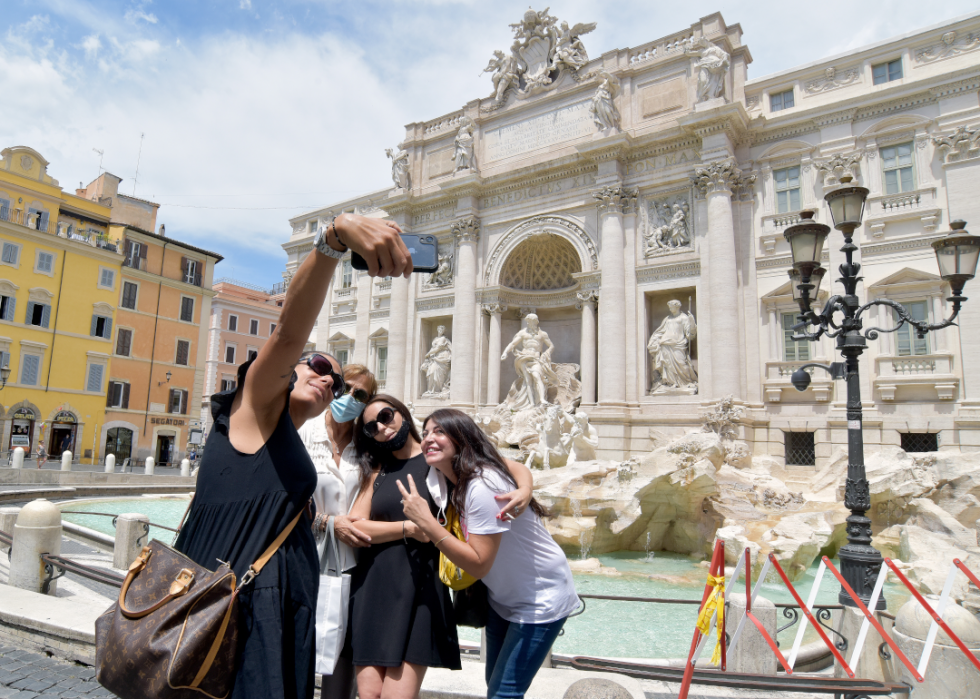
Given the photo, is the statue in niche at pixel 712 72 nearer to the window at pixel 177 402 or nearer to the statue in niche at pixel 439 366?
the statue in niche at pixel 439 366

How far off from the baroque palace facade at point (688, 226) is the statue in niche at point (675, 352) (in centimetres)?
6

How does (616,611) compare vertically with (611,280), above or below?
below

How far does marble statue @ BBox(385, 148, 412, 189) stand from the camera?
22703 mm

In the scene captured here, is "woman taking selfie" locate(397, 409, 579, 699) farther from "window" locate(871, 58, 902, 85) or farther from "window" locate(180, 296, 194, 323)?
"window" locate(180, 296, 194, 323)

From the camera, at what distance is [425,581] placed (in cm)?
243

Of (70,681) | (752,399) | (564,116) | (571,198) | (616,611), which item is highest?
(564,116)

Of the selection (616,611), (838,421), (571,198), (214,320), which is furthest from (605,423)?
(214,320)

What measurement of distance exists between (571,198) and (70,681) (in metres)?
17.0

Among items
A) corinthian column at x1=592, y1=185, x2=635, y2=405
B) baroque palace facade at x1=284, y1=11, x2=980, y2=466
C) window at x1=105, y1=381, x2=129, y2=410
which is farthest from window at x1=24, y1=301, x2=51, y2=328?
corinthian column at x1=592, y1=185, x2=635, y2=405

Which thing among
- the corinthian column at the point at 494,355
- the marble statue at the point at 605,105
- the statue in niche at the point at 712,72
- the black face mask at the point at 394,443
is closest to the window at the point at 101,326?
the corinthian column at the point at 494,355

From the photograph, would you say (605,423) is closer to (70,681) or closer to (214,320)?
(70,681)

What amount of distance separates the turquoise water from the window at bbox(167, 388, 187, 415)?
19.2 m

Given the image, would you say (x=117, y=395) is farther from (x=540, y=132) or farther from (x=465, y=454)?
(x=465, y=454)

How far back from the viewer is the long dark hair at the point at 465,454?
7.97ft
